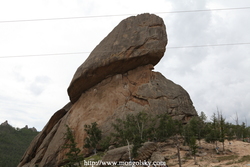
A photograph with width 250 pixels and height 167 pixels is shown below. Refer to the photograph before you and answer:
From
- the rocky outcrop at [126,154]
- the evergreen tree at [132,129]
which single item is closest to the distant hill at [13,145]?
the evergreen tree at [132,129]

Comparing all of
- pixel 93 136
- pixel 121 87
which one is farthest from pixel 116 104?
pixel 93 136

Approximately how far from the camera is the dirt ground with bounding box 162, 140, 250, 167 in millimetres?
17562

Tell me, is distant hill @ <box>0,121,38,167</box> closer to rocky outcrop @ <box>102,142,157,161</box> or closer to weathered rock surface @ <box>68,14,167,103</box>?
weathered rock surface @ <box>68,14,167,103</box>

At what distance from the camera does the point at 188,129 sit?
23328 millimetres

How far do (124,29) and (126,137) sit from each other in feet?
53.9

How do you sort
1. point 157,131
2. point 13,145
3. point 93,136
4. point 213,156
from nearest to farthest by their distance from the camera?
1. point 213,156
2. point 157,131
3. point 93,136
4. point 13,145

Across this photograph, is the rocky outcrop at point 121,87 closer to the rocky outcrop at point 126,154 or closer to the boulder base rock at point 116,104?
the boulder base rock at point 116,104

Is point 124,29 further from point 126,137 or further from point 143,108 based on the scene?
point 126,137

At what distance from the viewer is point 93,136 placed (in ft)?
87.7

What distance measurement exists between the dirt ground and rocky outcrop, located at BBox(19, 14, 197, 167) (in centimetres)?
583

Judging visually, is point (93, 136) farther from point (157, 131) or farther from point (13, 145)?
point (13, 145)

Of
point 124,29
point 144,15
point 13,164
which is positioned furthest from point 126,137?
point 13,164

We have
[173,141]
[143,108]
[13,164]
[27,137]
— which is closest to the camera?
[173,141]

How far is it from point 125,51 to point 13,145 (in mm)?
60130
